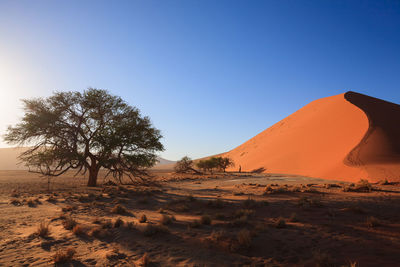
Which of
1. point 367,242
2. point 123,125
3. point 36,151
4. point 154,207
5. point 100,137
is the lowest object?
point 154,207

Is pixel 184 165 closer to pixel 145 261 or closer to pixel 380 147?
pixel 380 147

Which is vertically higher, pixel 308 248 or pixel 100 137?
pixel 100 137

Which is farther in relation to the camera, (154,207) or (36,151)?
(36,151)

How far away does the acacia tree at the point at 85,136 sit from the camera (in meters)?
15.9

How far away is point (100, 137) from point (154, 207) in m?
9.15

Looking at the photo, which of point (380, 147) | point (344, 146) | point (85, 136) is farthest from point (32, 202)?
point (344, 146)

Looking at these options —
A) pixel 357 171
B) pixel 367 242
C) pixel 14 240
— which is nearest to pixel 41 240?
pixel 14 240

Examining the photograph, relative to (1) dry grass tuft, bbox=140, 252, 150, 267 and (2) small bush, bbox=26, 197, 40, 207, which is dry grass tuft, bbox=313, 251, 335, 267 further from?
(2) small bush, bbox=26, 197, 40, 207

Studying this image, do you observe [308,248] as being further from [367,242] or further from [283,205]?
[283,205]

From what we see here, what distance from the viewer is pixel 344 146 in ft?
109

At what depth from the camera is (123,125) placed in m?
17.8

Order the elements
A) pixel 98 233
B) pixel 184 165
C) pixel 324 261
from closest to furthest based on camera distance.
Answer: pixel 324 261 < pixel 98 233 < pixel 184 165

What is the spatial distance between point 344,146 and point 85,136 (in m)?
37.5

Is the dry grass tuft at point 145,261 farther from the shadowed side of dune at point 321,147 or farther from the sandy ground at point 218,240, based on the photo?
the shadowed side of dune at point 321,147
